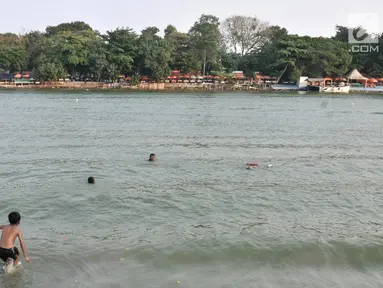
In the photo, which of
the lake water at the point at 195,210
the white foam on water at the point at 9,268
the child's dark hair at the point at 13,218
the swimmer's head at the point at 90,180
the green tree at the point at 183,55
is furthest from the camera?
the green tree at the point at 183,55

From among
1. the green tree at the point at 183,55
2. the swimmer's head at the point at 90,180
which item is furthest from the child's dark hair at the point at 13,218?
the green tree at the point at 183,55

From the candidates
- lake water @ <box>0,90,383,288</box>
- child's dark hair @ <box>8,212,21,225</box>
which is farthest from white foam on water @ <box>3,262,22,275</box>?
child's dark hair @ <box>8,212,21,225</box>

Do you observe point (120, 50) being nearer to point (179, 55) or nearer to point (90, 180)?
point (179, 55)

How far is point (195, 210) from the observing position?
520 inches

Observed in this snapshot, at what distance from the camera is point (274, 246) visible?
10773 mm

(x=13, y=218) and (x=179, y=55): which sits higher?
(x=179, y=55)

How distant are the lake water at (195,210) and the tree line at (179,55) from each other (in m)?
58.4

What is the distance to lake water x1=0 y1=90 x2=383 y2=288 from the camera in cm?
950

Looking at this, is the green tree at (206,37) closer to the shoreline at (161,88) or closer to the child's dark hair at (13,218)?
the shoreline at (161,88)

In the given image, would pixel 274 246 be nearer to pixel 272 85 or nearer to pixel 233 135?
pixel 233 135

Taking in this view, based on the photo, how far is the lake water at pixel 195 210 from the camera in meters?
9.50

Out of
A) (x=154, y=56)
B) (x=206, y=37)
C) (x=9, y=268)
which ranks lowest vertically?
(x=9, y=268)

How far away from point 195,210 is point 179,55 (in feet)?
→ 255

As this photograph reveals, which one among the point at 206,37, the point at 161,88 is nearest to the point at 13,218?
the point at 161,88
